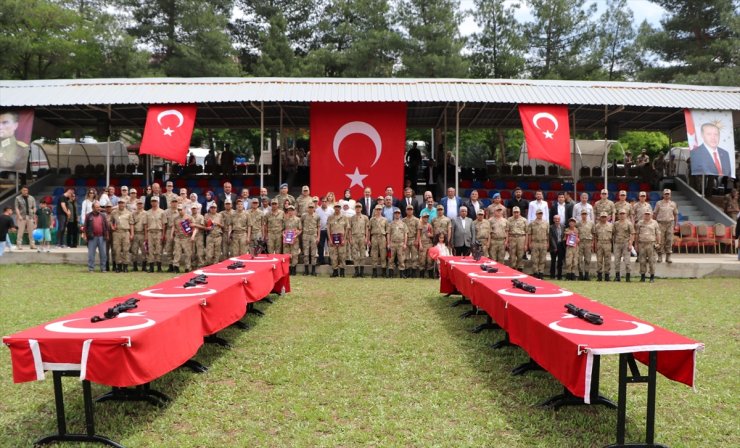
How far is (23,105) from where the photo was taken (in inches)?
660

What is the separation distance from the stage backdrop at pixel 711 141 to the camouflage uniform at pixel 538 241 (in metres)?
6.03

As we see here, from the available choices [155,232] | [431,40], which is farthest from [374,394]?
[431,40]

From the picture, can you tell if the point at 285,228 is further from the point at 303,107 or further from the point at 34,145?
the point at 34,145

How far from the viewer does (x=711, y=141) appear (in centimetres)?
1680

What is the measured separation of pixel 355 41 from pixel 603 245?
24.0m

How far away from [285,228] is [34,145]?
1785 centimetres

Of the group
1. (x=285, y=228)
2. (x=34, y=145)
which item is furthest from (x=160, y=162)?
(x=285, y=228)

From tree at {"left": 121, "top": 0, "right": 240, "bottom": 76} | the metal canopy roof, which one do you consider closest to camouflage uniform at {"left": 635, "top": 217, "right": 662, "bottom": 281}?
the metal canopy roof

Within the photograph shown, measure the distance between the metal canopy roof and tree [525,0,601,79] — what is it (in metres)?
16.8

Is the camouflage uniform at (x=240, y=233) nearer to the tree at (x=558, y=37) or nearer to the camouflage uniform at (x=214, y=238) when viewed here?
the camouflage uniform at (x=214, y=238)

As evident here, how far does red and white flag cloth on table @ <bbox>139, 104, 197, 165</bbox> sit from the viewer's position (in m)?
15.9

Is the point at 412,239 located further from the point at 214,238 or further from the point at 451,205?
the point at 214,238

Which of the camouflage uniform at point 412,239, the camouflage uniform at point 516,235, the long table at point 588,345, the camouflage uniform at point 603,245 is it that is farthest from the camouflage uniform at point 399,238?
the long table at point 588,345

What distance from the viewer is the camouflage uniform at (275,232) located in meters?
13.5
